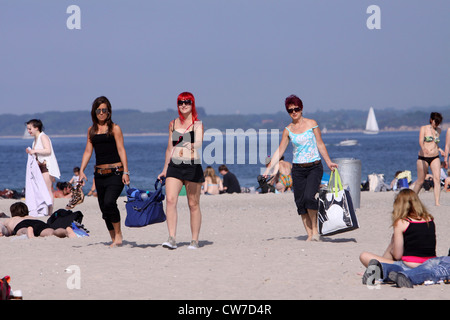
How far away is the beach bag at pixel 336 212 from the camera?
8.30 meters

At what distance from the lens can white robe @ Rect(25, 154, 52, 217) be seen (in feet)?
40.4

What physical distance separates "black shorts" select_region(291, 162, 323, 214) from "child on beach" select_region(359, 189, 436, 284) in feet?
6.98

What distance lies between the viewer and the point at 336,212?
8.36m

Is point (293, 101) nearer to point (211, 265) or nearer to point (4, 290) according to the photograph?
point (211, 265)

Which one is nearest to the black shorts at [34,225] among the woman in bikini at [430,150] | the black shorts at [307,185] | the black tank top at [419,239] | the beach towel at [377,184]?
the black shorts at [307,185]

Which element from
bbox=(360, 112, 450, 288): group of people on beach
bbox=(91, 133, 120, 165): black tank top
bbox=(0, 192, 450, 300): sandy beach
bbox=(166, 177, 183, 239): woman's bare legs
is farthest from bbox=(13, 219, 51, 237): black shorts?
bbox=(360, 112, 450, 288): group of people on beach

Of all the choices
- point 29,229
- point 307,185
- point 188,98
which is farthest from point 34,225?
point 307,185

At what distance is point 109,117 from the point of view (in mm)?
8180

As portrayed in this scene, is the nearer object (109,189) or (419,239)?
(419,239)

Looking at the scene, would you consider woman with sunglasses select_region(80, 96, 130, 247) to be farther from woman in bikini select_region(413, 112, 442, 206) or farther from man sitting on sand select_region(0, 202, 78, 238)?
woman in bikini select_region(413, 112, 442, 206)

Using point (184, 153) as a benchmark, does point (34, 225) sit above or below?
below

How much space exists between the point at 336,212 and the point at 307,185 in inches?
17.6
